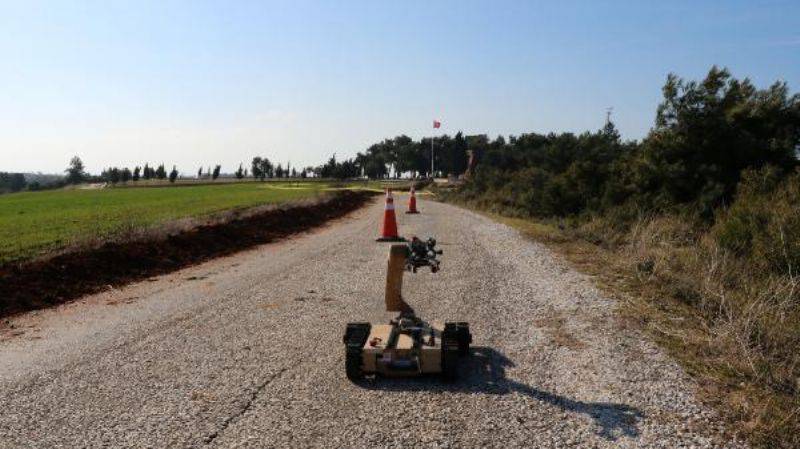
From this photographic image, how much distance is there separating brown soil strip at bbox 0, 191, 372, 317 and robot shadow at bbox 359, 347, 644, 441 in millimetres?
6298

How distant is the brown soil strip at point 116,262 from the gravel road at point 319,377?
2.57ft

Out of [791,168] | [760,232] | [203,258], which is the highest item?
[791,168]

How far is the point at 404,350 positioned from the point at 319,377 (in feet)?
2.55

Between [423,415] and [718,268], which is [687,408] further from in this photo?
[718,268]

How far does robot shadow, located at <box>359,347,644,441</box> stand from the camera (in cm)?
418

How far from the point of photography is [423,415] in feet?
A: 14.4

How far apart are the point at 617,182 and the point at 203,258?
16996 millimetres

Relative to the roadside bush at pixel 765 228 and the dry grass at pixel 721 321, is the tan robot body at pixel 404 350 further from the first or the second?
the roadside bush at pixel 765 228

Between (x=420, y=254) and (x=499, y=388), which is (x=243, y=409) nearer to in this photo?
(x=499, y=388)

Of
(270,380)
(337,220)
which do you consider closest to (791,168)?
(337,220)

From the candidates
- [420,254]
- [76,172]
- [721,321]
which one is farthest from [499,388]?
[76,172]

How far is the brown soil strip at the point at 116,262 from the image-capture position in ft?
30.4

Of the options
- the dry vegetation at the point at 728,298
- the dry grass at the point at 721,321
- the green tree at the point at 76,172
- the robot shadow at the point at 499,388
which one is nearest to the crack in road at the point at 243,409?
the robot shadow at the point at 499,388

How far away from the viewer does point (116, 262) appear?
1173cm
